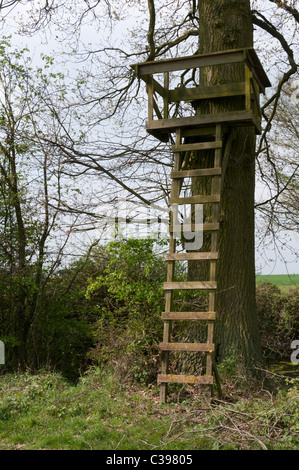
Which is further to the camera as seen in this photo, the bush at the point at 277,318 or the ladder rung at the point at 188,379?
the bush at the point at 277,318

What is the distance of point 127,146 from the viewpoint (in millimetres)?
9969

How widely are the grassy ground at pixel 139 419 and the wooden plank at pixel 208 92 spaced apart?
404 centimetres

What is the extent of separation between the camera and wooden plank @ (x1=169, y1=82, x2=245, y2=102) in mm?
7621

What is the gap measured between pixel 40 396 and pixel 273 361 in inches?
246

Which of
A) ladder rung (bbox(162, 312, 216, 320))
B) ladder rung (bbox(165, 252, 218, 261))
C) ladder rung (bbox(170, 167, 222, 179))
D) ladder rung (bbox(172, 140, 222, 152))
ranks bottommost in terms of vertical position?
ladder rung (bbox(162, 312, 216, 320))

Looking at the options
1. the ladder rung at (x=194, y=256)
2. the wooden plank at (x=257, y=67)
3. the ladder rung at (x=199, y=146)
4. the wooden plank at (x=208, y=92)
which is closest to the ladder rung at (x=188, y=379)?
the ladder rung at (x=194, y=256)

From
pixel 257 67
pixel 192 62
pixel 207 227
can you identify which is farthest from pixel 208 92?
pixel 207 227

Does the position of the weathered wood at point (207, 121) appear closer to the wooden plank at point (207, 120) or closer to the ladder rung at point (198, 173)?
the wooden plank at point (207, 120)

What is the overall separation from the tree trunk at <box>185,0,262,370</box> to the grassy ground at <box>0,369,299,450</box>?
0.78 meters

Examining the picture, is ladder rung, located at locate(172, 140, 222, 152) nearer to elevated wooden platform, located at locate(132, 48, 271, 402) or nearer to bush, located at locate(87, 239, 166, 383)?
elevated wooden platform, located at locate(132, 48, 271, 402)

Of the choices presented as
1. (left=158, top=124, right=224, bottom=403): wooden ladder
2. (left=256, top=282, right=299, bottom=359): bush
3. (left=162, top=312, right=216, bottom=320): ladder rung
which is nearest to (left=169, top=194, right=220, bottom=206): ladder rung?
(left=158, top=124, right=224, bottom=403): wooden ladder

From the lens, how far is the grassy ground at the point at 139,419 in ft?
17.0

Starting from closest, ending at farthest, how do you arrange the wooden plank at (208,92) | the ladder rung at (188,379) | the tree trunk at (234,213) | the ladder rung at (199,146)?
the ladder rung at (188,379)
the ladder rung at (199,146)
the wooden plank at (208,92)
the tree trunk at (234,213)
